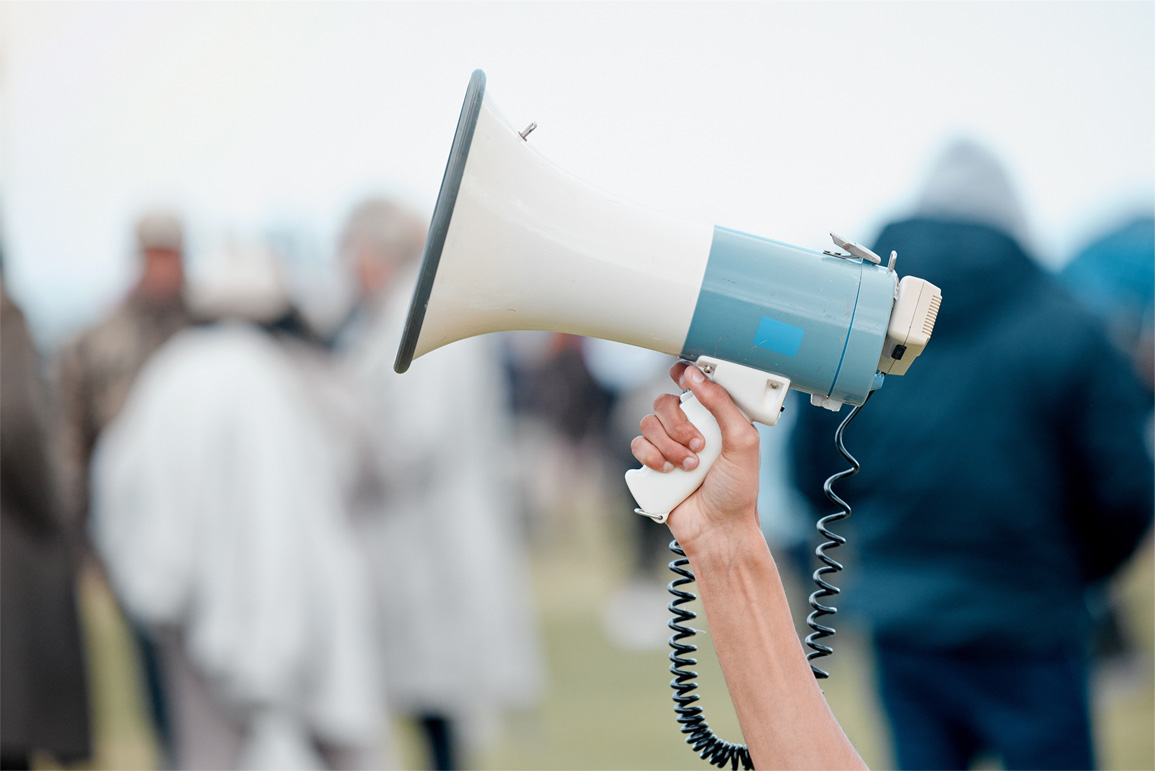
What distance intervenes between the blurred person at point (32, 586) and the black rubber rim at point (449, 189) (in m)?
1.86

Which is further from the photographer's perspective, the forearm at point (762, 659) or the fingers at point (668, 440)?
the fingers at point (668, 440)

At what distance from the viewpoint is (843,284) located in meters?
1.33

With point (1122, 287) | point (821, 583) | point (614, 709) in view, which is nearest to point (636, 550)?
point (614, 709)

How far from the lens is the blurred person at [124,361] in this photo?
3463mm

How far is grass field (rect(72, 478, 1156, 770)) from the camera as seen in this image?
4004 mm

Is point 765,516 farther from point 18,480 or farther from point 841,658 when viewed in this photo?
point 18,480

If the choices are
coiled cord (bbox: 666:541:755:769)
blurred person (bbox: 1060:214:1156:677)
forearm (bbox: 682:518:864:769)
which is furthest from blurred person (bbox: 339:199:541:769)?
blurred person (bbox: 1060:214:1156:677)

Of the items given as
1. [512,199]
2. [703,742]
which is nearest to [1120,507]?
[703,742]

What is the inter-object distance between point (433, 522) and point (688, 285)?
2.43 m

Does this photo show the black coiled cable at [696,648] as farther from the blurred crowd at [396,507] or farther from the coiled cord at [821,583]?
the blurred crowd at [396,507]

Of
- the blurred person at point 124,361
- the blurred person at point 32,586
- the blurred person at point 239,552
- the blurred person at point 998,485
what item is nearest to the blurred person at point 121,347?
the blurred person at point 124,361

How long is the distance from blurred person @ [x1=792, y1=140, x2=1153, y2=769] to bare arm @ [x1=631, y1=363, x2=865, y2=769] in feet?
4.36

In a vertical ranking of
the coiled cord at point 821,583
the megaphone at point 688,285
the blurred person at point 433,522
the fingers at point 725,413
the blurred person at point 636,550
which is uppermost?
the megaphone at point 688,285

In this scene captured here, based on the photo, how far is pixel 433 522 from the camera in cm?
357
